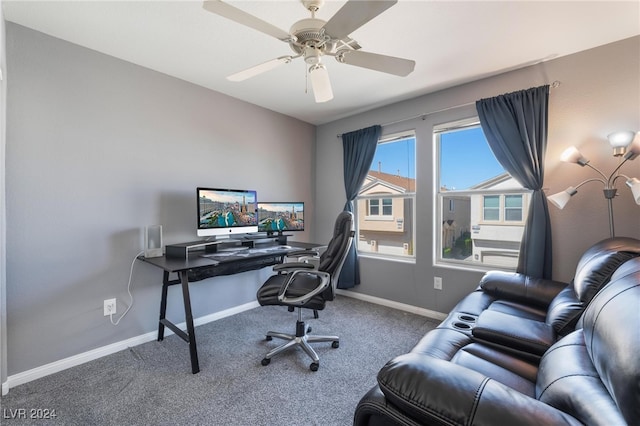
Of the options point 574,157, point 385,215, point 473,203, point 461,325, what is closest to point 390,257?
point 385,215

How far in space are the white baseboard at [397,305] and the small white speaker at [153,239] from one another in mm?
2281

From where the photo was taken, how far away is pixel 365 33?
1914mm

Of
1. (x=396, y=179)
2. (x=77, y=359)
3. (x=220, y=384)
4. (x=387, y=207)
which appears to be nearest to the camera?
(x=220, y=384)

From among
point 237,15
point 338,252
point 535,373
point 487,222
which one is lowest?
point 535,373

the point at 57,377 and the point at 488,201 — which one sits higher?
the point at 488,201

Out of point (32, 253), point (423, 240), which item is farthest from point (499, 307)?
point (32, 253)

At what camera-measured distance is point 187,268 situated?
1882mm

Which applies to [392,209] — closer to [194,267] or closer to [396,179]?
[396,179]

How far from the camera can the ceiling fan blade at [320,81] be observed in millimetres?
1554

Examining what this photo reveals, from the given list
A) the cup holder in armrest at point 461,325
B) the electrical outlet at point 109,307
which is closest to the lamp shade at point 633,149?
the cup holder in armrest at point 461,325

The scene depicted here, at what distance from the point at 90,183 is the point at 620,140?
3.87 metres

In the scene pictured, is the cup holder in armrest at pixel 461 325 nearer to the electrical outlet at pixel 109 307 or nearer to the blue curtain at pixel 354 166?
the blue curtain at pixel 354 166

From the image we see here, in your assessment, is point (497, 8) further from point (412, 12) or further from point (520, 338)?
point (520, 338)

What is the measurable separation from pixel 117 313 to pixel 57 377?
1.64 feet
